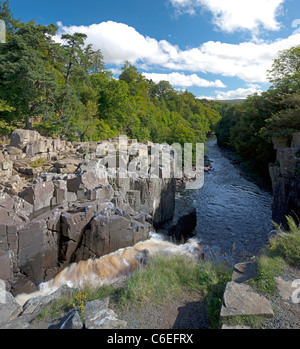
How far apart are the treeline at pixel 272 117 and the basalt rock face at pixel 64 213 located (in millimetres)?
11984

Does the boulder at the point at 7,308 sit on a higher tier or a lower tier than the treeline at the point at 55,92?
lower

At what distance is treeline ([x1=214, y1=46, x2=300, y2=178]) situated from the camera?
19.1m

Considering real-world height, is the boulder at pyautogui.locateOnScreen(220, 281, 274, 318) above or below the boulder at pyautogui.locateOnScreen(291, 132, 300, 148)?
below

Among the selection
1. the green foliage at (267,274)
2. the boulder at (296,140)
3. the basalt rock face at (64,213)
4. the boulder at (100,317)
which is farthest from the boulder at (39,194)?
the boulder at (296,140)

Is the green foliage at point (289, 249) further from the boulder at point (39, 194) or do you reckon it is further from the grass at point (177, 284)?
the boulder at point (39, 194)

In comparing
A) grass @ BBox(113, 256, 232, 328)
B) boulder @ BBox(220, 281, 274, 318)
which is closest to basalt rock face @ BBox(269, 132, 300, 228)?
grass @ BBox(113, 256, 232, 328)

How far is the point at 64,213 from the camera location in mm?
8617

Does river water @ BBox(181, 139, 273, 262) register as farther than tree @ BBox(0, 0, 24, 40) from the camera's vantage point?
No

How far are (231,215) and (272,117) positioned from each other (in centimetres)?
1044

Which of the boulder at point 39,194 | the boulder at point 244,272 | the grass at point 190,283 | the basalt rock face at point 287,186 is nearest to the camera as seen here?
the grass at point 190,283

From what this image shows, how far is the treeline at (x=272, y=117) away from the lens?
750 inches

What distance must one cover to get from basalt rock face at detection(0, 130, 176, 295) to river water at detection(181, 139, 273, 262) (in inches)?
145

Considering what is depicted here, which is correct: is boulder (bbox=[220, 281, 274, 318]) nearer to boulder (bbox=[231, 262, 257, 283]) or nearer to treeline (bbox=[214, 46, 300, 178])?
boulder (bbox=[231, 262, 257, 283])
